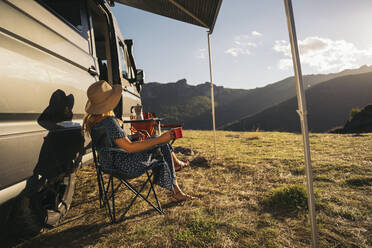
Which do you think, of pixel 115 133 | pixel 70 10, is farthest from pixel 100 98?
pixel 70 10

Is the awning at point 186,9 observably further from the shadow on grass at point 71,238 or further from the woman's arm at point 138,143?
the shadow on grass at point 71,238

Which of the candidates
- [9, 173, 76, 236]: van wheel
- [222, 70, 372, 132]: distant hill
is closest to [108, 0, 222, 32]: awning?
[9, 173, 76, 236]: van wheel

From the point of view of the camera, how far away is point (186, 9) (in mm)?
3295

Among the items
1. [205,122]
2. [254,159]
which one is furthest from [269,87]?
[254,159]

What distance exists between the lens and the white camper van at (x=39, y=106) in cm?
108

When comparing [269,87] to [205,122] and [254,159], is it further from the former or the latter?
[254,159]

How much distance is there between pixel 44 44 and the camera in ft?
4.65

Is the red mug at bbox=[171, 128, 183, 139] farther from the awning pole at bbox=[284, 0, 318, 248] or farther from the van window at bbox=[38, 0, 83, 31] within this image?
the van window at bbox=[38, 0, 83, 31]

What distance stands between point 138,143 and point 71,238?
1042mm

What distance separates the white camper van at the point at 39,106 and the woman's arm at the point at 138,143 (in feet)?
1.49

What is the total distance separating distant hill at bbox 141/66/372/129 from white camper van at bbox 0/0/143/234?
85.3 meters

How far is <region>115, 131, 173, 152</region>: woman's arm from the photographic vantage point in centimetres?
172

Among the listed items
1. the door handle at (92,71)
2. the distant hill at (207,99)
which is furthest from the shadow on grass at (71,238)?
the distant hill at (207,99)

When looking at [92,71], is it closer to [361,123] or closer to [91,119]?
[91,119]
